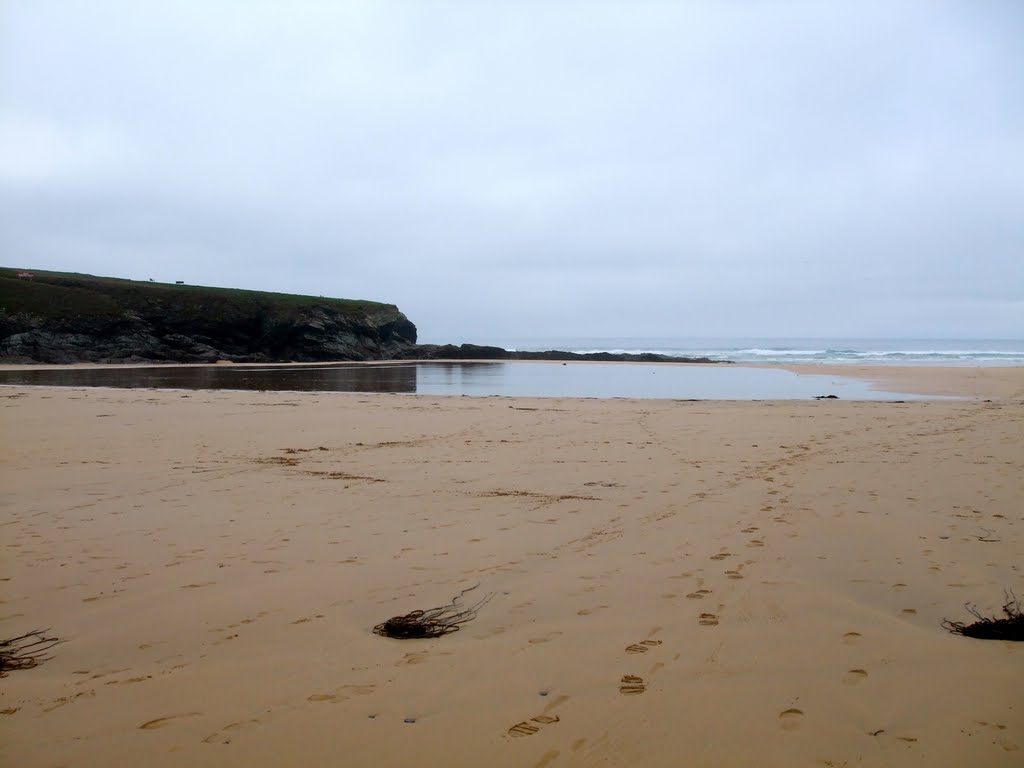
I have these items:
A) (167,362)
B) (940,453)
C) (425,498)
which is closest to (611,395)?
(940,453)

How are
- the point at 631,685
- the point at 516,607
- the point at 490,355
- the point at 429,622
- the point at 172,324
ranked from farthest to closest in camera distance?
the point at 490,355 < the point at 172,324 < the point at 516,607 < the point at 429,622 < the point at 631,685

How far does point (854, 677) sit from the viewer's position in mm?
2922

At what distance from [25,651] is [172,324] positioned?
5035 cm

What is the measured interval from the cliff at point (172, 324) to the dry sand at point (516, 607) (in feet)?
132

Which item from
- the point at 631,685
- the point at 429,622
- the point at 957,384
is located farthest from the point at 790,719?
Result: the point at 957,384

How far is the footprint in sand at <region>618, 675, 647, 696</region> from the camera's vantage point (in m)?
2.80

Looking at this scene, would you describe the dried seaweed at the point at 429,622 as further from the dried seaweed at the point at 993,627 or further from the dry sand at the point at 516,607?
the dried seaweed at the point at 993,627

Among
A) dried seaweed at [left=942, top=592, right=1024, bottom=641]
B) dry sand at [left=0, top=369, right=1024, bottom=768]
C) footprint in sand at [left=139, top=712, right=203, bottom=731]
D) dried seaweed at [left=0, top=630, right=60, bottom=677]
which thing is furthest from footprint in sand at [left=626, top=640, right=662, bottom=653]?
dried seaweed at [left=0, top=630, right=60, bottom=677]

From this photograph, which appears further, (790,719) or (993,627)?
(993,627)

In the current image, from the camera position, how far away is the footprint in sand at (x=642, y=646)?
319cm

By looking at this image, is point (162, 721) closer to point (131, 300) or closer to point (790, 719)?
point (790, 719)

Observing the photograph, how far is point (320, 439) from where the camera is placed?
10422mm

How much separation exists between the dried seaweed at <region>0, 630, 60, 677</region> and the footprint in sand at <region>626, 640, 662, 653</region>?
3.06 m

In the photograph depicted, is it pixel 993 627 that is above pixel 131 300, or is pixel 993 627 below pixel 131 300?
below
